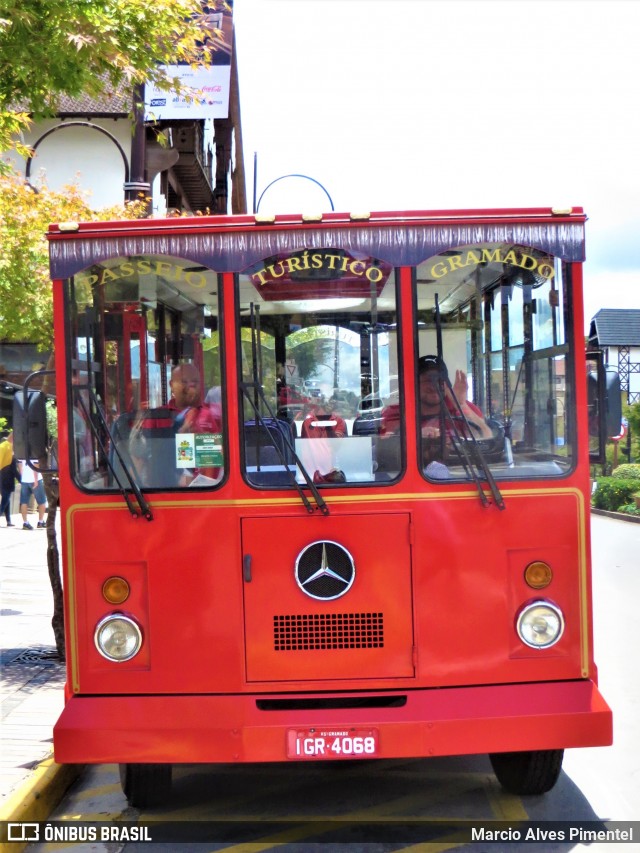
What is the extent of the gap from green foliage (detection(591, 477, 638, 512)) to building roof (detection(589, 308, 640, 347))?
39817mm

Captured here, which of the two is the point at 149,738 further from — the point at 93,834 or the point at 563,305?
the point at 563,305

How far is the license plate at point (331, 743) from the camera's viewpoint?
4539 mm

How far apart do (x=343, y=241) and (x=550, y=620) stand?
196 cm

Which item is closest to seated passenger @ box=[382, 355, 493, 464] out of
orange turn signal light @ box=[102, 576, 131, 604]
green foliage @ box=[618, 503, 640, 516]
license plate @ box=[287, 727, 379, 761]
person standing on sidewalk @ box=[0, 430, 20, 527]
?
license plate @ box=[287, 727, 379, 761]

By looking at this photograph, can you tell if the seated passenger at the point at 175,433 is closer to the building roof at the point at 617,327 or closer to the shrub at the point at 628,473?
the shrub at the point at 628,473

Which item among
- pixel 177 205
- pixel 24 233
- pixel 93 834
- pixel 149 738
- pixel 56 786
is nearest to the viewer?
pixel 149 738

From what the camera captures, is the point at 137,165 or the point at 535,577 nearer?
the point at 535,577

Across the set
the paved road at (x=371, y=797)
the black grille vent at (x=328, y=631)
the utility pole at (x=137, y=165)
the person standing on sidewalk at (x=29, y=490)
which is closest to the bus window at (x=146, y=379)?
the black grille vent at (x=328, y=631)

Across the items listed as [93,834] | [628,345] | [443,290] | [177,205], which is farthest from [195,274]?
[628,345]

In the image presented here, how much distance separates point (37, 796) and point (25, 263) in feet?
19.3

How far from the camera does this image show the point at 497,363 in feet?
16.4

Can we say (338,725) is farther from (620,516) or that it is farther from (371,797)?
(620,516)

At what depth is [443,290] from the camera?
489 centimetres

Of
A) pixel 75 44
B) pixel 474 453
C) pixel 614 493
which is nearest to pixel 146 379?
pixel 474 453
